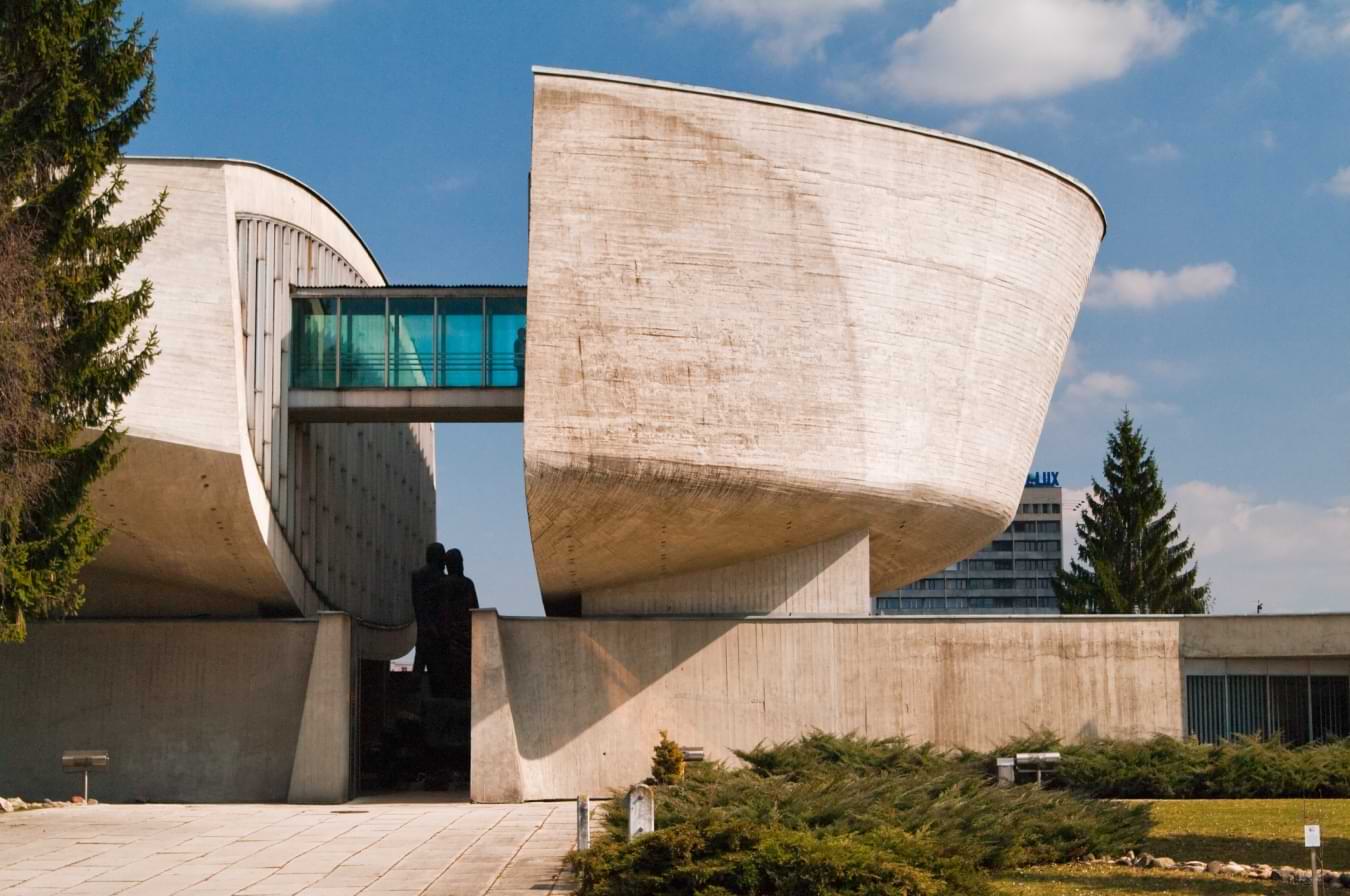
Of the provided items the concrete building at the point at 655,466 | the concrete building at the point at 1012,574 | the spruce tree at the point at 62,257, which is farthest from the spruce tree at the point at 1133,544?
the concrete building at the point at 1012,574

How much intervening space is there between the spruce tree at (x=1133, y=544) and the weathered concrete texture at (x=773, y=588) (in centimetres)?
2441

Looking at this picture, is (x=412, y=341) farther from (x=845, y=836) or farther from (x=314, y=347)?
(x=845, y=836)

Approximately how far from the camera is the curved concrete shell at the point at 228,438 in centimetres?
2298

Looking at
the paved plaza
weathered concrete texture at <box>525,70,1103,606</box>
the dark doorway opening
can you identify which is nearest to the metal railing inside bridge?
weathered concrete texture at <box>525,70,1103,606</box>

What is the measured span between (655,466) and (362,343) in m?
7.06

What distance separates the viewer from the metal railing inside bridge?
87.5ft

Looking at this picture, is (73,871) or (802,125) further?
(802,125)

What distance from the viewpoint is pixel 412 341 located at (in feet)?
88.1

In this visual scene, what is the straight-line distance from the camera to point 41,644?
26109mm

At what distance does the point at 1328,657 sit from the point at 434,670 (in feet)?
54.6

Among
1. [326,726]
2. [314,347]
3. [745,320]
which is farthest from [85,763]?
[745,320]

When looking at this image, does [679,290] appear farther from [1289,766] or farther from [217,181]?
[1289,766]

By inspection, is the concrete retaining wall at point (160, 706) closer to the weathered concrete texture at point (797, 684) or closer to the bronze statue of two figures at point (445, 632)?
the weathered concrete texture at point (797, 684)

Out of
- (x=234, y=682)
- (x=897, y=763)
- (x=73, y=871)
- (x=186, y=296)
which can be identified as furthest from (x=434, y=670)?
(x=73, y=871)
